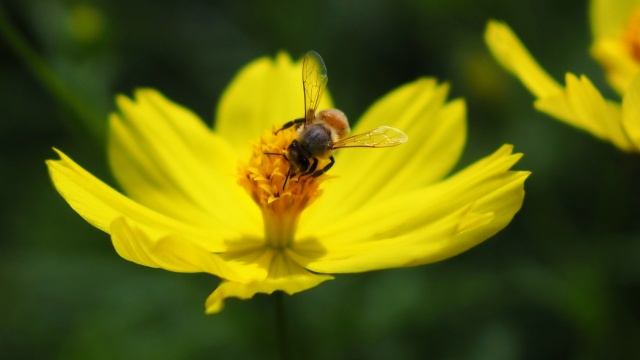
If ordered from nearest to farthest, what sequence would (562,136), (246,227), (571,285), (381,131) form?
(381,131)
(246,227)
(571,285)
(562,136)

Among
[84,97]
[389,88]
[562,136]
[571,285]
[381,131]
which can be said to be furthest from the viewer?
[389,88]

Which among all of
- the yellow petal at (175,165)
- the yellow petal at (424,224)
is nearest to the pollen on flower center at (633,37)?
the yellow petal at (424,224)

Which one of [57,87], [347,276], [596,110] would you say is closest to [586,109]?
[596,110]

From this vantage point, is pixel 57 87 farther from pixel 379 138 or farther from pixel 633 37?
pixel 633 37

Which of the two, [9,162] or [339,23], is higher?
[339,23]

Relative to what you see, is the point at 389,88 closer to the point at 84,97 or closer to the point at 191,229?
the point at 84,97

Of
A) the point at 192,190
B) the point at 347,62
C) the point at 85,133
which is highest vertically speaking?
the point at 347,62

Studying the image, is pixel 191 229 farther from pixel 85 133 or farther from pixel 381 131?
pixel 85 133

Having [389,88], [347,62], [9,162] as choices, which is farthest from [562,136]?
[9,162]

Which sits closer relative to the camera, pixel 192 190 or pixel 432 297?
A: pixel 192 190

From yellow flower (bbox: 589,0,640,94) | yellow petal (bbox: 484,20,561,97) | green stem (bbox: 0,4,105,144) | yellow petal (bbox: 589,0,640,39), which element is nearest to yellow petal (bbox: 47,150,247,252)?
green stem (bbox: 0,4,105,144)
